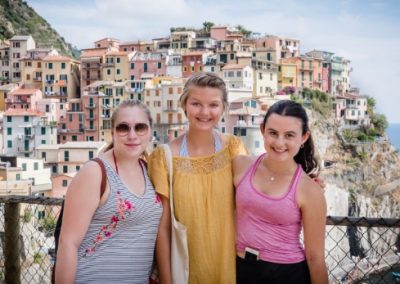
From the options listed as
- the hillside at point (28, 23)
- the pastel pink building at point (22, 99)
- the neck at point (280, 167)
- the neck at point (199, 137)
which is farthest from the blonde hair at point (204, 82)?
the hillside at point (28, 23)

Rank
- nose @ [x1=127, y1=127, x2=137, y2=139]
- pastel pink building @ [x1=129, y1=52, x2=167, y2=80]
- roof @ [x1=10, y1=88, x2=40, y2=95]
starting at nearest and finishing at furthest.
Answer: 1. nose @ [x1=127, y1=127, x2=137, y2=139]
2. roof @ [x1=10, y1=88, x2=40, y2=95]
3. pastel pink building @ [x1=129, y1=52, x2=167, y2=80]

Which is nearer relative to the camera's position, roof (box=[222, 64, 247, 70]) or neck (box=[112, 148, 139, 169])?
neck (box=[112, 148, 139, 169])

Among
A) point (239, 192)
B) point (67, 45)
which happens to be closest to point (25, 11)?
point (67, 45)

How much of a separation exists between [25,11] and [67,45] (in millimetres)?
9435

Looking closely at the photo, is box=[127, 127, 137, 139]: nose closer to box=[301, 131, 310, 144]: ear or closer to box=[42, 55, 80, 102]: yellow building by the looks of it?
box=[301, 131, 310, 144]: ear

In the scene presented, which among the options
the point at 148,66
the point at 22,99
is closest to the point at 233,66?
the point at 148,66

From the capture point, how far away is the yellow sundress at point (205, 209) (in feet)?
10.6

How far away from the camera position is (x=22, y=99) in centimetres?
4947

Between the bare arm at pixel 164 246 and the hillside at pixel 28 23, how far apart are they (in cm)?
7466

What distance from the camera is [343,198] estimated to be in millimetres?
45531

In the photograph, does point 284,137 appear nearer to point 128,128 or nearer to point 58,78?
point 128,128

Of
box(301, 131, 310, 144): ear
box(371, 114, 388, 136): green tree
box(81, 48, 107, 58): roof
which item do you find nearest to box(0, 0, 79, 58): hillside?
box(81, 48, 107, 58): roof

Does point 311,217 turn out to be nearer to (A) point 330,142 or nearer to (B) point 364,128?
(A) point 330,142

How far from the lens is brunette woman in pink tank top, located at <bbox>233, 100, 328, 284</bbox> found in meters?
2.99
